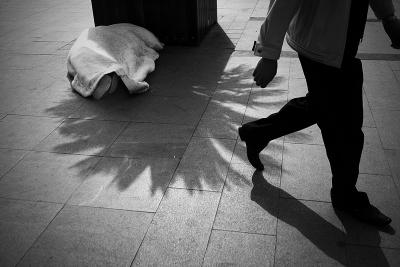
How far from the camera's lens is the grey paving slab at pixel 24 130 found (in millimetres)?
4207

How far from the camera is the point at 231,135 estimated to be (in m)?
4.19

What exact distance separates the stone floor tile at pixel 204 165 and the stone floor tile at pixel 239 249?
1.95 feet

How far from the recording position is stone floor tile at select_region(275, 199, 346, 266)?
264cm

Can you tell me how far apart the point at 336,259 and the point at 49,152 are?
2.82 metres

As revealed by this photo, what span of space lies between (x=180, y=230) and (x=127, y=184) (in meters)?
0.78

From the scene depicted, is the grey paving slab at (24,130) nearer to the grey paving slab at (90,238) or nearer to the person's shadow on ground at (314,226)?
the grey paving slab at (90,238)

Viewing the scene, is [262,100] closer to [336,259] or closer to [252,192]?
[252,192]

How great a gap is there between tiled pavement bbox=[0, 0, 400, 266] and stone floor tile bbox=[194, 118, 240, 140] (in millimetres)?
22

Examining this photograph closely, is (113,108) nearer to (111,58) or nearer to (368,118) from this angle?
(111,58)

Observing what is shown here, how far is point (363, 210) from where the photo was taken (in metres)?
2.89

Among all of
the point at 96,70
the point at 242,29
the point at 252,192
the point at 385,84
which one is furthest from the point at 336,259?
the point at 242,29

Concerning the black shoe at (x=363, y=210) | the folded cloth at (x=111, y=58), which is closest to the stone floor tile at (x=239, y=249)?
the black shoe at (x=363, y=210)

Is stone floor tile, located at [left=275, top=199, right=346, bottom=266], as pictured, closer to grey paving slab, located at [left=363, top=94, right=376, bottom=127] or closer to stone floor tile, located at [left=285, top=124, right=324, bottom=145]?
stone floor tile, located at [left=285, top=124, right=324, bottom=145]

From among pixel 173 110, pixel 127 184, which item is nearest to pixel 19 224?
pixel 127 184
